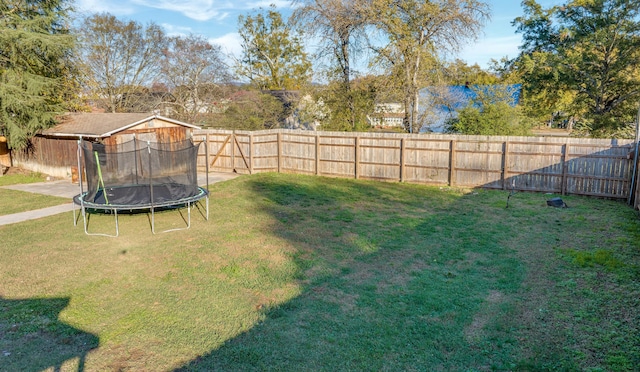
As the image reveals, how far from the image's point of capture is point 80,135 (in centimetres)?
1415

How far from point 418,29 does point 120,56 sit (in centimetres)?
2093

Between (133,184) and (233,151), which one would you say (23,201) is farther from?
(233,151)

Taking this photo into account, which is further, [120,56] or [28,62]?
[120,56]

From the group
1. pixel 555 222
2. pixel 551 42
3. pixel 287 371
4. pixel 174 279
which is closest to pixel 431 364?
pixel 287 371

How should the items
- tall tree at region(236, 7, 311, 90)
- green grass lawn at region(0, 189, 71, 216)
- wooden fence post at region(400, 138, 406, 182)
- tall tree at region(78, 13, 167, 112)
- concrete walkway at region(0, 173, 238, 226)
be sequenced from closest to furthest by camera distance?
concrete walkway at region(0, 173, 238, 226), green grass lawn at region(0, 189, 71, 216), wooden fence post at region(400, 138, 406, 182), tall tree at region(78, 13, 167, 112), tall tree at region(236, 7, 311, 90)

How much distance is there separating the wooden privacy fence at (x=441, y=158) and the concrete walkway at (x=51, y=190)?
3.95ft

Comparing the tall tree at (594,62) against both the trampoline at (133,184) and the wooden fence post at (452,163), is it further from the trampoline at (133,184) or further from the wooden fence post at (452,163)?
the trampoline at (133,184)

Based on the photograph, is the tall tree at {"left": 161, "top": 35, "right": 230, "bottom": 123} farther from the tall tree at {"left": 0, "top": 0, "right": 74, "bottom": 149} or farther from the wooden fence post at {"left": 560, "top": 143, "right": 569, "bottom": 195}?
the wooden fence post at {"left": 560, "top": 143, "right": 569, "bottom": 195}

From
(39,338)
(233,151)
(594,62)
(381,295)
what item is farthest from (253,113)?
(39,338)

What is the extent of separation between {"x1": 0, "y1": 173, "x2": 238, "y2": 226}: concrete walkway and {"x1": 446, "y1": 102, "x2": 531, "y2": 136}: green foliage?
29.0 feet

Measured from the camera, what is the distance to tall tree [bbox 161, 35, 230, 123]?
84.6 feet

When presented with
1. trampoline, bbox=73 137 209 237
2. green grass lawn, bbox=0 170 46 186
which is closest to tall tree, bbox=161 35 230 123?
green grass lawn, bbox=0 170 46 186

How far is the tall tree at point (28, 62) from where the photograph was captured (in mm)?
14922

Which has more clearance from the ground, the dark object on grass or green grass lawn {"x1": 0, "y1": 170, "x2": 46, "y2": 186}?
the dark object on grass
